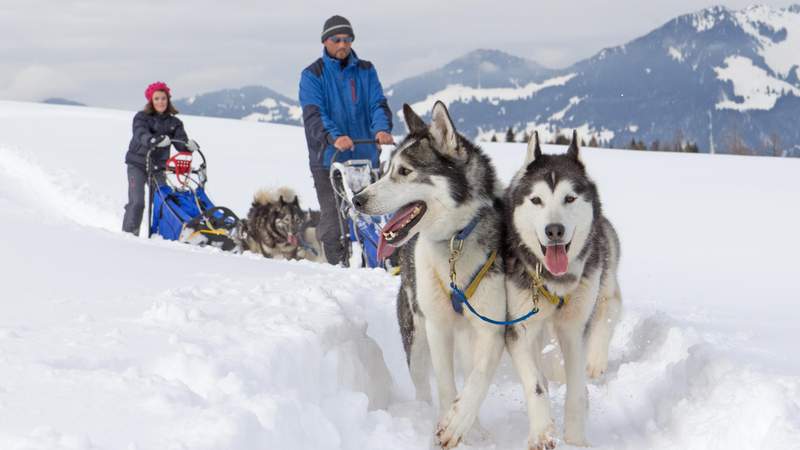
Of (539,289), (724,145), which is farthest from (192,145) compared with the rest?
(724,145)

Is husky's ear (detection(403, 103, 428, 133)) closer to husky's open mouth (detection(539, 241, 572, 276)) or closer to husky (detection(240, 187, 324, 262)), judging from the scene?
husky's open mouth (detection(539, 241, 572, 276))

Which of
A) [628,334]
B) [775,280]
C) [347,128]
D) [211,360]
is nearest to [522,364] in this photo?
[211,360]

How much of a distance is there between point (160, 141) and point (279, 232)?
53.2 inches

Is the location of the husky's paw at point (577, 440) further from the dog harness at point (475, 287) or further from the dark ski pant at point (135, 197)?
the dark ski pant at point (135, 197)

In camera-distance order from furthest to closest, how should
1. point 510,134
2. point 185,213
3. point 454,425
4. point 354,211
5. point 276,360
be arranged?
point 510,134
point 185,213
point 354,211
point 454,425
point 276,360

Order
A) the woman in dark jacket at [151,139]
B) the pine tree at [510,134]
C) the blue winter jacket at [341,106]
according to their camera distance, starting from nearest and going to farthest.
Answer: the blue winter jacket at [341,106] → the woman in dark jacket at [151,139] → the pine tree at [510,134]

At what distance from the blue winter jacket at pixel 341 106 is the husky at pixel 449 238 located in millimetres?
2453

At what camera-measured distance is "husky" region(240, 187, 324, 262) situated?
26.0 ft

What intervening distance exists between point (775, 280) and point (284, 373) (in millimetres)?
6363

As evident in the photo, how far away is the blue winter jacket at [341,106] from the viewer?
5871 mm

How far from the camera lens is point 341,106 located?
604 cm

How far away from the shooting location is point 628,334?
15.8ft

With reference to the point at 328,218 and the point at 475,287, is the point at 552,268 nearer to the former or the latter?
the point at 475,287

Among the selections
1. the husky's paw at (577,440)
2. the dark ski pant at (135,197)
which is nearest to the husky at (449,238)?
the husky's paw at (577,440)
